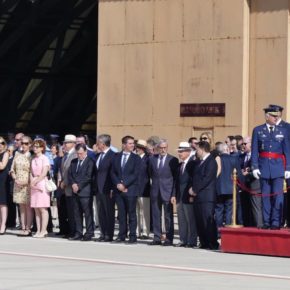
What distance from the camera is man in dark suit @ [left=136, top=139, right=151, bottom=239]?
22.0m

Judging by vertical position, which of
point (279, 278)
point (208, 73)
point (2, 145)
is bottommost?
point (279, 278)

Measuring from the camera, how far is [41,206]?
22.6 metres

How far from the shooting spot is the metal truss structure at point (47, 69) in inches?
1576

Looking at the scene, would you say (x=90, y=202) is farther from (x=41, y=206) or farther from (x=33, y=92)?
(x=33, y=92)

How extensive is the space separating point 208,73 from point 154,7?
2153 mm

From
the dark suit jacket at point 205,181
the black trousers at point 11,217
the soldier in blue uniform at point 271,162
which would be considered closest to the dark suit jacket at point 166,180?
the dark suit jacket at point 205,181

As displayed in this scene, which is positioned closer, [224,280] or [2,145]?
[224,280]

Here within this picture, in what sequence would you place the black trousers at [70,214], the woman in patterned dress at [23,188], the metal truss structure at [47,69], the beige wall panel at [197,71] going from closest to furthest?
the black trousers at [70,214] < the woman in patterned dress at [23,188] < the beige wall panel at [197,71] < the metal truss structure at [47,69]

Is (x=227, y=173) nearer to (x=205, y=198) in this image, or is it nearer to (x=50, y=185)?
Answer: (x=205, y=198)

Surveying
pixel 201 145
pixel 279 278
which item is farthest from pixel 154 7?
pixel 279 278

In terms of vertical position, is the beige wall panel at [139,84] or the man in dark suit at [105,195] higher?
the beige wall panel at [139,84]

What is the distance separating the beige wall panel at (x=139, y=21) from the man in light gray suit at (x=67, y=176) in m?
5.84

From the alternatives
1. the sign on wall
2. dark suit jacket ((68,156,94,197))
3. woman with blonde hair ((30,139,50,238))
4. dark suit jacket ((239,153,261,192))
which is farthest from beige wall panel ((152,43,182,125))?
dark suit jacket ((68,156,94,197))

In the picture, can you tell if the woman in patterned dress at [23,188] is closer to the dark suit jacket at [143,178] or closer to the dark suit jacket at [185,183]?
the dark suit jacket at [143,178]
